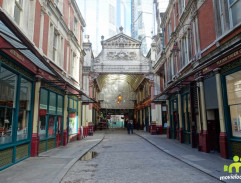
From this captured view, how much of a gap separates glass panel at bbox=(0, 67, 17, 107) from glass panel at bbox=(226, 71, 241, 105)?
9.43 meters

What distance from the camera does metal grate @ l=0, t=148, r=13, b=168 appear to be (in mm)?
6844

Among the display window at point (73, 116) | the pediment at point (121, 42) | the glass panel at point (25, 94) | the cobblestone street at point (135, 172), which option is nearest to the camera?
the cobblestone street at point (135, 172)

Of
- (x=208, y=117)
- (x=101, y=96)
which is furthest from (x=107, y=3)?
(x=208, y=117)

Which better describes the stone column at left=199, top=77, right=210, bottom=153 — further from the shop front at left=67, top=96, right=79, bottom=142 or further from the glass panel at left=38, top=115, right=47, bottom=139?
the shop front at left=67, top=96, right=79, bottom=142

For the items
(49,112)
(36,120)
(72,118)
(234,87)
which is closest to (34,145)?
(36,120)

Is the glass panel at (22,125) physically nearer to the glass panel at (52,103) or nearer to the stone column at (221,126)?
the glass panel at (52,103)

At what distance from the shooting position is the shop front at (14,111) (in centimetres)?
703

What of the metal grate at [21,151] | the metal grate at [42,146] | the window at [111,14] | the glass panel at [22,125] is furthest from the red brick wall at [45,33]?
the window at [111,14]

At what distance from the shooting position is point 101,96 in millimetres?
39719

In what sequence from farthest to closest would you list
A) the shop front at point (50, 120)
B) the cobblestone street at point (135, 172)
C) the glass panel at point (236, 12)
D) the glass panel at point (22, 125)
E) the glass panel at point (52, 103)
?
the glass panel at point (52, 103)
the shop front at point (50, 120)
the glass panel at point (22, 125)
the glass panel at point (236, 12)
the cobblestone street at point (135, 172)

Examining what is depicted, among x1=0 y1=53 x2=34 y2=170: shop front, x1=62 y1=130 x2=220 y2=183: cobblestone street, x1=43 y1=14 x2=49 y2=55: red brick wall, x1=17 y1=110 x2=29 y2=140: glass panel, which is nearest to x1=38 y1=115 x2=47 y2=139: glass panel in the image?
x1=0 y1=53 x2=34 y2=170: shop front

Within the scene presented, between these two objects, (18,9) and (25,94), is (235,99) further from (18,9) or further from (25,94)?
(18,9)

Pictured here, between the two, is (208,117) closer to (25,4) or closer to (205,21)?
(205,21)

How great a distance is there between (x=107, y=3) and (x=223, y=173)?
90036mm
